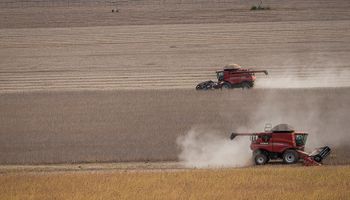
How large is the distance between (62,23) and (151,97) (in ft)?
101

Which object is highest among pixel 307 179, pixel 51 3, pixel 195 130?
pixel 51 3

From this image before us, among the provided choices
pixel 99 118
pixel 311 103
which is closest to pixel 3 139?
pixel 99 118

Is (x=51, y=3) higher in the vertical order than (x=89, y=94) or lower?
higher

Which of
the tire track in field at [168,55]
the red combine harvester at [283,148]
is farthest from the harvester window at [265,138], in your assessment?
the tire track in field at [168,55]

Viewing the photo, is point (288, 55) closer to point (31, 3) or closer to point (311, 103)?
point (311, 103)

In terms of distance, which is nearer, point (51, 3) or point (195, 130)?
point (195, 130)

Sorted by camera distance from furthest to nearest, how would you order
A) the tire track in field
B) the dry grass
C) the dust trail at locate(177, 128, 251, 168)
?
the tire track in field < the dust trail at locate(177, 128, 251, 168) < the dry grass

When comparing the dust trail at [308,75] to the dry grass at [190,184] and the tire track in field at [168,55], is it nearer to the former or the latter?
the tire track in field at [168,55]

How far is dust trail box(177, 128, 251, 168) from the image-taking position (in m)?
29.5

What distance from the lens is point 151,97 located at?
135ft

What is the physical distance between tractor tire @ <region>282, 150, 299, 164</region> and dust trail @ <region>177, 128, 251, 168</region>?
4.63ft

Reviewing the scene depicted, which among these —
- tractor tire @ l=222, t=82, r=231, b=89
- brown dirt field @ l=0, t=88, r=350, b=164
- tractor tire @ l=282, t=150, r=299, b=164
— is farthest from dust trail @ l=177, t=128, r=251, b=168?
tractor tire @ l=222, t=82, r=231, b=89

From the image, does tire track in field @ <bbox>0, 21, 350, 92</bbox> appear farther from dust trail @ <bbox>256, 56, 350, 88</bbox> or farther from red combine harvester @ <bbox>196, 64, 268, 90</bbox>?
red combine harvester @ <bbox>196, 64, 268, 90</bbox>

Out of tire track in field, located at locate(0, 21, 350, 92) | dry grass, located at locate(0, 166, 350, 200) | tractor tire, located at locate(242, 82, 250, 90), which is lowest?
dry grass, located at locate(0, 166, 350, 200)
